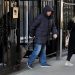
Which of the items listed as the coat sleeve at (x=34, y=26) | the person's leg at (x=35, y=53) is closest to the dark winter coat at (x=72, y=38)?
the person's leg at (x=35, y=53)

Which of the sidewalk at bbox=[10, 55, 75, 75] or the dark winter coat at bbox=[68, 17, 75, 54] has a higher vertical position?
the dark winter coat at bbox=[68, 17, 75, 54]

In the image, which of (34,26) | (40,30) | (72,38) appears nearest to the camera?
(34,26)

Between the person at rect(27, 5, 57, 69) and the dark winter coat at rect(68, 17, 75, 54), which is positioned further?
the dark winter coat at rect(68, 17, 75, 54)

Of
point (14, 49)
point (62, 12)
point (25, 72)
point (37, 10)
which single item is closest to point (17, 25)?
point (14, 49)

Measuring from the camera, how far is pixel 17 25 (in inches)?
367

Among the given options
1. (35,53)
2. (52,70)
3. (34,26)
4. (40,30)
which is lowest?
(52,70)

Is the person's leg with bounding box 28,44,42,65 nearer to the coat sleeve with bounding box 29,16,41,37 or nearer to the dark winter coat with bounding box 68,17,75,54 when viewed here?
the coat sleeve with bounding box 29,16,41,37

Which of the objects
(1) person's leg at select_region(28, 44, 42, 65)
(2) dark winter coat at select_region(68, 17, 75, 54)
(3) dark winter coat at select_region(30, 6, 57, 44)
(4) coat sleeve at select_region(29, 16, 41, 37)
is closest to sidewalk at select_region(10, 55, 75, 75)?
(1) person's leg at select_region(28, 44, 42, 65)

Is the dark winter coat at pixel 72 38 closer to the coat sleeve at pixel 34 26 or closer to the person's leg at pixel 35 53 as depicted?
the person's leg at pixel 35 53

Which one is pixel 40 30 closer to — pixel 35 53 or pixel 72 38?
pixel 35 53

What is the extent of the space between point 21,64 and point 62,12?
244 centimetres

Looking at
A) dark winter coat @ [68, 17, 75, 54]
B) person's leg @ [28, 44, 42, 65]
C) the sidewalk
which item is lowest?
the sidewalk

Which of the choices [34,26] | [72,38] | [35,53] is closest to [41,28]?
[34,26]

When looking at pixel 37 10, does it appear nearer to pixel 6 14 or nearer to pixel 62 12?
pixel 62 12
